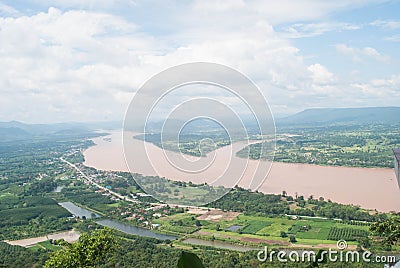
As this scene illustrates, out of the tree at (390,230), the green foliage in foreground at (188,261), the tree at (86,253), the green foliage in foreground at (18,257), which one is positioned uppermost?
the green foliage in foreground at (188,261)

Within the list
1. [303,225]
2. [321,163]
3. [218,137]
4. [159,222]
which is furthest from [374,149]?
[218,137]

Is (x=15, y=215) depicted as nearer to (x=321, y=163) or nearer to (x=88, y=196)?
(x=88, y=196)

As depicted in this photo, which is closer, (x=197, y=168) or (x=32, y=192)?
(x=197, y=168)

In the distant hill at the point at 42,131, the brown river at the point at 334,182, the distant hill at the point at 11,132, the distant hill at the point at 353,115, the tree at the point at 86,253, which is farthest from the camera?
the distant hill at the point at 353,115

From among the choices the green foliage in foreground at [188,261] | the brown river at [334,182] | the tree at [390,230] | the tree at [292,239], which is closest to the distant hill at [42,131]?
the brown river at [334,182]

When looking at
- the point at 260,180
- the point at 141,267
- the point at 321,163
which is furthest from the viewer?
the point at 321,163

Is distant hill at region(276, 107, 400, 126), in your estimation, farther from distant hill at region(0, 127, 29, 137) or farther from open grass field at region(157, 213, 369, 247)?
open grass field at region(157, 213, 369, 247)

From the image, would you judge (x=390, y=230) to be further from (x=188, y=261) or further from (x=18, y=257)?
(x=18, y=257)

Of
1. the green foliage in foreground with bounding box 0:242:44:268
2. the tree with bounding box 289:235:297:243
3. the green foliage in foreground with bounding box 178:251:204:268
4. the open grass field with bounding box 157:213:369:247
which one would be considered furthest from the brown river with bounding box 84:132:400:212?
the green foliage in foreground with bounding box 178:251:204:268

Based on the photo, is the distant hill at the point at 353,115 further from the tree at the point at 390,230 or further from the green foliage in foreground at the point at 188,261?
the green foliage in foreground at the point at 188,261
